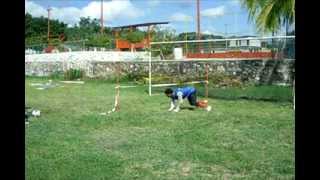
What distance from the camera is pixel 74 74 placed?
24.9m

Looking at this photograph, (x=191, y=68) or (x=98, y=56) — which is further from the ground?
(x=98, y=56)

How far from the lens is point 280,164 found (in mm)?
5008

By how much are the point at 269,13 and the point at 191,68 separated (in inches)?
343

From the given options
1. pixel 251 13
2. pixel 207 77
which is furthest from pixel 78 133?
pixel 207 77

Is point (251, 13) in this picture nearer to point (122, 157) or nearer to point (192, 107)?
point (192, 107)

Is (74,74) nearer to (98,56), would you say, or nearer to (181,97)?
(98,56)

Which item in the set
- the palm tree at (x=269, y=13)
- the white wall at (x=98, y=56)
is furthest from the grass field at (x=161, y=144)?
the white wall at (x=98, y=56)

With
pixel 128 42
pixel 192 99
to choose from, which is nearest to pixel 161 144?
pixel 192 99

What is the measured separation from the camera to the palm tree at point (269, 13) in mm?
11027

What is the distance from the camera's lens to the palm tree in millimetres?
11027

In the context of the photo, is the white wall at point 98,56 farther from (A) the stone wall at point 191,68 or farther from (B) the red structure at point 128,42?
(B) the red structure at point 128,42

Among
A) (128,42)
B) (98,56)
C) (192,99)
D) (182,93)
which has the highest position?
(128,42)
